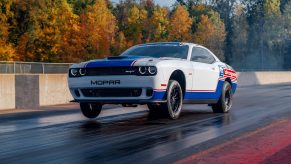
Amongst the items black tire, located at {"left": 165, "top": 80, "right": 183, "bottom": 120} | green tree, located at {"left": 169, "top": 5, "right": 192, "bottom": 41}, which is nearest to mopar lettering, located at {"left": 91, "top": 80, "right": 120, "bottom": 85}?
black tire, located at {"left": 165, "top": 80, "right": 183, "bottom": 120}

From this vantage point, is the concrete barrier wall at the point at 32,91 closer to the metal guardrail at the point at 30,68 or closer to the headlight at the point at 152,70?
the metal guardrail at the point at 30,68

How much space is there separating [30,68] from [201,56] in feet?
29.2

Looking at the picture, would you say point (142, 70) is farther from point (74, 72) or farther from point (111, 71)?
point (74, 72)

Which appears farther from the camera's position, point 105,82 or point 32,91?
point 32,91

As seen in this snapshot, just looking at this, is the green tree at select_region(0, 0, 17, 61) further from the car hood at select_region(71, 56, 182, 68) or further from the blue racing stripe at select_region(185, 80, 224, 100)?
the car hood at select_region(71, 56, 182, 68)

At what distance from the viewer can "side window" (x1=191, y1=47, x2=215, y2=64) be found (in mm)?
10696

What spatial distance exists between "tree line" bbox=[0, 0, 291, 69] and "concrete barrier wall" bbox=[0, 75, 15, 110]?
32573 millimetres

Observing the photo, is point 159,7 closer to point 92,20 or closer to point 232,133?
point 92,20

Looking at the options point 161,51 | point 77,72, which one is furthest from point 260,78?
point 77,72

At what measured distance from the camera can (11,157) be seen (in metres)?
5.62

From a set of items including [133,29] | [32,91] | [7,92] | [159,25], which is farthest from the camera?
[159,25]

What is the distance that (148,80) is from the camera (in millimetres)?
8812

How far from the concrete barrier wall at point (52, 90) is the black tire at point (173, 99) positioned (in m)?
8.02

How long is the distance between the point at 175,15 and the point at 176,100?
73.3m
